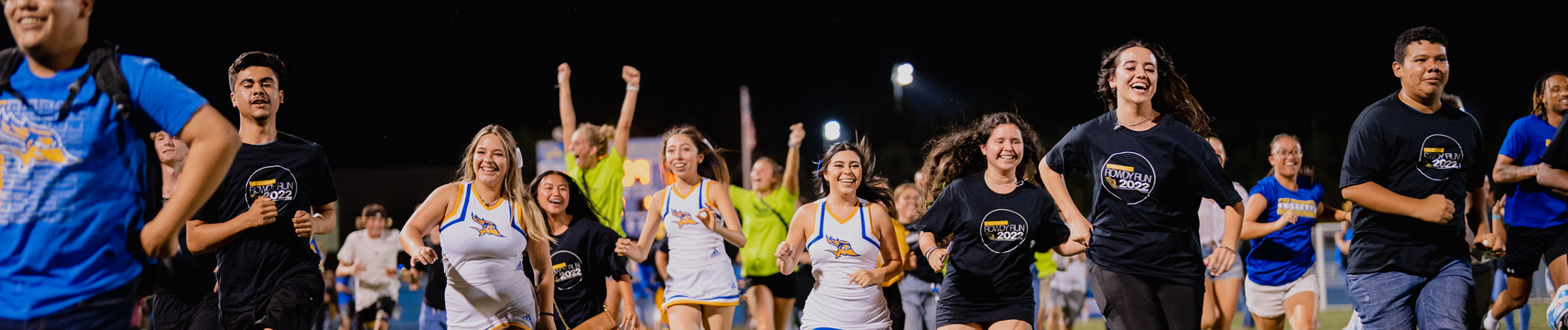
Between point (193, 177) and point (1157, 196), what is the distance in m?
3.26

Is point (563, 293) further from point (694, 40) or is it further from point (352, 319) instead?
point (694, 40)

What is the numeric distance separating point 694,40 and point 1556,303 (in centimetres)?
1029

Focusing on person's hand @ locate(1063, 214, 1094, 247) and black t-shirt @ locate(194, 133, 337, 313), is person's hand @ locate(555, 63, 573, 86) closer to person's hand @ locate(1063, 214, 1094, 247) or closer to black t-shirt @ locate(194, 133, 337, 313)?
black t-shirt @ locate(194, 133, 337, 313)

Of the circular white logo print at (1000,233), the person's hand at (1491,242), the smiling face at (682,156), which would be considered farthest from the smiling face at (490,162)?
the person's hand at (1491,242)

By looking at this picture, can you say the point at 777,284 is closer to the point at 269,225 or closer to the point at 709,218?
the point at 709,218

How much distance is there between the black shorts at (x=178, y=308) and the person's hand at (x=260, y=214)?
0.75 m

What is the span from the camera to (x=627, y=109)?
25.7 feet

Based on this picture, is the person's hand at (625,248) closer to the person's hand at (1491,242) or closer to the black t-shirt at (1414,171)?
the black t-shirt at (1414,171)

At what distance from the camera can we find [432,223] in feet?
17.0

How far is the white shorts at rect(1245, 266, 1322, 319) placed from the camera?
6.73m

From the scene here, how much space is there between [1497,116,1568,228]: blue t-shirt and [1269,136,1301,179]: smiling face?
53.2 inches

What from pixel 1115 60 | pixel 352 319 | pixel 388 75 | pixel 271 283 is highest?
pixel 388 75

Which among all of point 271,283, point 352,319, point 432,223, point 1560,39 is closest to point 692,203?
point 432,223

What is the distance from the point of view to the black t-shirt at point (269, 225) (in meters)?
4.45
